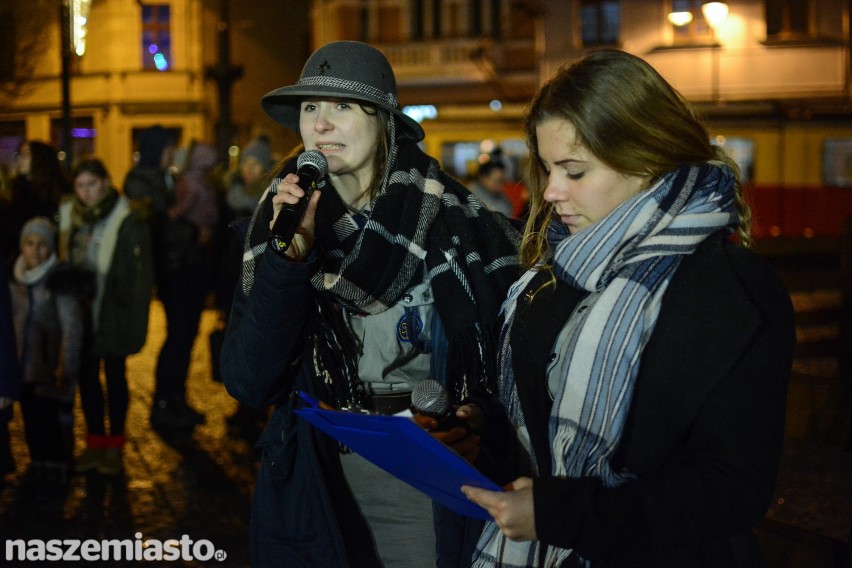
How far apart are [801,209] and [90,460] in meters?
21.3

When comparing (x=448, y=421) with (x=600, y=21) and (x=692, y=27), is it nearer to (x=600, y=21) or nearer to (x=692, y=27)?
(x=692, y=27)

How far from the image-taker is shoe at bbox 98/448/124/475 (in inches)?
261

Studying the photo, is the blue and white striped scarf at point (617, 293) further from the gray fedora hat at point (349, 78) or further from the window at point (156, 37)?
the window at point (156, 37)

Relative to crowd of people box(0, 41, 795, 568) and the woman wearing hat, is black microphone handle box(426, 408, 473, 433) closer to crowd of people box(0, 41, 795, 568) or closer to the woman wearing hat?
crowd of people box(0, 41, 795, 568)

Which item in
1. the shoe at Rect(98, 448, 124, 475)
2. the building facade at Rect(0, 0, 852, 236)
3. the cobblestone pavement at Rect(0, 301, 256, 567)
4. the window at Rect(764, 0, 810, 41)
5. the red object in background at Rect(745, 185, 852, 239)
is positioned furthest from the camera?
the window at Rect(764, 0, 810, 41)

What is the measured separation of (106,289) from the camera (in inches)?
267

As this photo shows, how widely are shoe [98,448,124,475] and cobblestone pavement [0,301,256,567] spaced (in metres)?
0.05

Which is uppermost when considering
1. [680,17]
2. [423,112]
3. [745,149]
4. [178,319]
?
[680,17]

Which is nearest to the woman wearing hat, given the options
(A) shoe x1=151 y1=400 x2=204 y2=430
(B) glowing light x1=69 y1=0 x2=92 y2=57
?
(A) shoe x1=151 y1=400 x2=204 y2=430

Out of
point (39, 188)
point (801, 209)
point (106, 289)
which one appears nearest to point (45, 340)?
point (106, 289)

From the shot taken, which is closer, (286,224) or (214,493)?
(286,224)

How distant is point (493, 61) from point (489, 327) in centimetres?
2642

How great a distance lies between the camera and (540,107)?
2.19 meters

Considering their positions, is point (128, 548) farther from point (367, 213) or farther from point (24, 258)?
point (367, 213)
